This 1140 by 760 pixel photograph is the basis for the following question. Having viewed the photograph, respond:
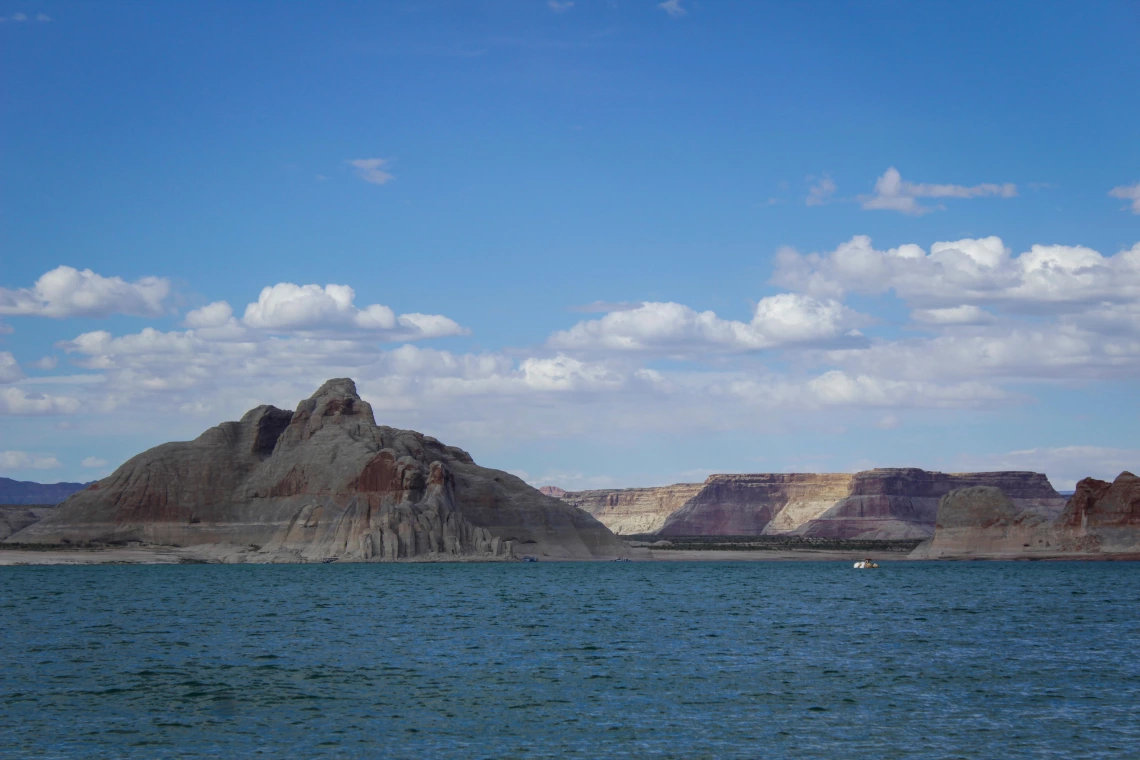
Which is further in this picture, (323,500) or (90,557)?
(323,500)

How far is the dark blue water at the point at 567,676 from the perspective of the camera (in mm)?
36812

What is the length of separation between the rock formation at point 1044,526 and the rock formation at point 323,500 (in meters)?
51.5

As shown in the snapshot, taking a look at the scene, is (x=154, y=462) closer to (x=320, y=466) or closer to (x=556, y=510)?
(x=320, y=466)

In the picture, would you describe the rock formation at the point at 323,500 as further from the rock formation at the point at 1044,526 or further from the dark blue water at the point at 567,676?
the dark blue water at the point at 567,676

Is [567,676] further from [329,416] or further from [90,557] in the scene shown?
[329,416]

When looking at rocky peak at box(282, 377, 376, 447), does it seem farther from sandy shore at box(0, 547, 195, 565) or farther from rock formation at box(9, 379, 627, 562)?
sandy shore at box(0, 547, 195, 565)

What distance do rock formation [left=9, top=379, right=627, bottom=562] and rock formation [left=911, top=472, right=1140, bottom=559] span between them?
5147 centimetres

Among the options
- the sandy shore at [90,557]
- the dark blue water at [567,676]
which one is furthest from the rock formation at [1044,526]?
the sandy shore at [90,557]

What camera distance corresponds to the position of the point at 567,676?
166ft

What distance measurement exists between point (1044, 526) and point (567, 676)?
137 m

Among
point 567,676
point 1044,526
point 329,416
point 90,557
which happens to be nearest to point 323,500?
point 329,416

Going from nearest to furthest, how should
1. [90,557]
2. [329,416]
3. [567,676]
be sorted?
1. [567,676]
2. [90,557]
3. [329,416]

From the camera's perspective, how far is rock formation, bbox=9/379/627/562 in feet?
538

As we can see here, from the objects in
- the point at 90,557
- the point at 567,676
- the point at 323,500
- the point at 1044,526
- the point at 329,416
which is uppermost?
the point at 329,416
